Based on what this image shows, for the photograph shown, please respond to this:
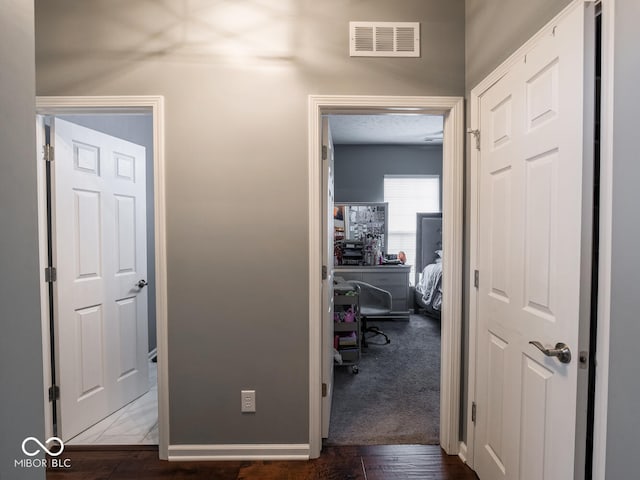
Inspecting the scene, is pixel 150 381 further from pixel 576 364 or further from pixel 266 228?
pixel 576 364

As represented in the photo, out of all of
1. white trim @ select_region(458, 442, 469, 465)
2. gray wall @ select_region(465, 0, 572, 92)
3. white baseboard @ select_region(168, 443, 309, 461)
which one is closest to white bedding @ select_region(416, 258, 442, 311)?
white trim @ select_region(458, 442, 469, 465)

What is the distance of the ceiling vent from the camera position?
1.90 m

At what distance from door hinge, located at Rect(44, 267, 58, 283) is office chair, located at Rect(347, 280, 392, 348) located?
249cm

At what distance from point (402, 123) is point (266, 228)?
130 inches

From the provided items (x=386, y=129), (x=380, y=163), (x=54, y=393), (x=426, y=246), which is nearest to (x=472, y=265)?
(x=54, y=393)

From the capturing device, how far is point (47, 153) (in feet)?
6.51

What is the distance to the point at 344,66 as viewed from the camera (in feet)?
6.28

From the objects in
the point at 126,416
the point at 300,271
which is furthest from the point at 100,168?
the point at 126,416

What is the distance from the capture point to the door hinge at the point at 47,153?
198 centimetres

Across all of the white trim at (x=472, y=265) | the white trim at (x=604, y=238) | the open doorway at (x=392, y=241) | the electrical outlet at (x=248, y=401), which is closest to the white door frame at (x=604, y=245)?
the white trim at (x=604, y=238)

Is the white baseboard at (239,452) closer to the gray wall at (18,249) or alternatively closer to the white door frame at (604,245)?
the gray wall at (18,249)

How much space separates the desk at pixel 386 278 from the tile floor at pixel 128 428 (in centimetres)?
309

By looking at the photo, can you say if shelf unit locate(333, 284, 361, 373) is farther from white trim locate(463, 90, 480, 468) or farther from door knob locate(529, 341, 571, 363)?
door knob locate(529, 341, 571, 363)

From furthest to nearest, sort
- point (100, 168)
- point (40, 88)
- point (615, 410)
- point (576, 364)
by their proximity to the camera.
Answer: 1. point (100, 168)
2. point (40, 88)
3. point (576, 364)
4. point (615, 410)
